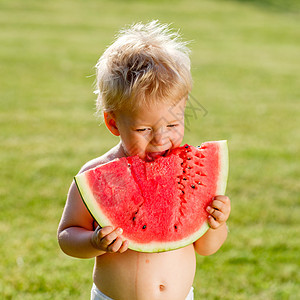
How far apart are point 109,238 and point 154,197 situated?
361 millimetres

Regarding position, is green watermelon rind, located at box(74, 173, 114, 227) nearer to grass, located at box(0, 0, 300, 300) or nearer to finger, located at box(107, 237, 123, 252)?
finger, located at box(107, 237, 123, 252)

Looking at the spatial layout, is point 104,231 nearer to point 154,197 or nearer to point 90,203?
point 90,203

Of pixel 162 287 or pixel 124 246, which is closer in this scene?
pixel 124 246

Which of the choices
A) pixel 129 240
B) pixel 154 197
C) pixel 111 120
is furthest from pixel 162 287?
pixel 111 120

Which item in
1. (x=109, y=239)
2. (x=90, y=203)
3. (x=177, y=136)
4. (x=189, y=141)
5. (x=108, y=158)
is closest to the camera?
(x=109, y=239)

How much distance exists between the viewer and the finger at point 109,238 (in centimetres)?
198

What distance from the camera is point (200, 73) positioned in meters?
11.0

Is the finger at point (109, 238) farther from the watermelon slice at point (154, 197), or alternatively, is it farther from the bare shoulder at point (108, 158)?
the bare shoulder at point (108, 158)

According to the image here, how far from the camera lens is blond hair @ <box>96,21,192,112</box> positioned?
2.10 meters

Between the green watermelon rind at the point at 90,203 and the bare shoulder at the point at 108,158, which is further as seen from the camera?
the bare shoulder at the point at 108,158

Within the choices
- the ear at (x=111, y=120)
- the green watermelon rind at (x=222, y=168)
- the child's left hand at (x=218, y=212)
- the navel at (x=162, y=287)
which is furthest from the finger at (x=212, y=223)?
the ear at (x=111, y=120)

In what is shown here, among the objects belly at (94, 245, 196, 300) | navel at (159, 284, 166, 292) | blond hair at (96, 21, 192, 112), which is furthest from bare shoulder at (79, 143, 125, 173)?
navel at (159, 284, 166, 292)

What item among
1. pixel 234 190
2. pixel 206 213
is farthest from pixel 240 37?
pixel 206 213

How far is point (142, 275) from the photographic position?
2.23 m
